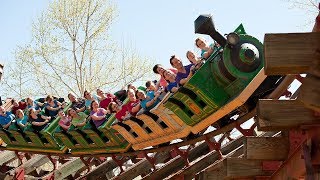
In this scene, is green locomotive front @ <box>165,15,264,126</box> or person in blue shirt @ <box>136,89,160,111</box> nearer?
green locomotive front @ <box>165,15,264,126</box>

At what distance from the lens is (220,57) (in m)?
6.64

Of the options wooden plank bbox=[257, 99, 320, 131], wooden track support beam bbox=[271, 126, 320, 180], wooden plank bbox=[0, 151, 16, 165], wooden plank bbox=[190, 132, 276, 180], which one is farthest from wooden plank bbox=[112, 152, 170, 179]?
wooden plank bbox=[257, 99, 320, 131]

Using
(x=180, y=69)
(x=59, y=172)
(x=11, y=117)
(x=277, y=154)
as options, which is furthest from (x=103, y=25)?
(x=277, y=154)

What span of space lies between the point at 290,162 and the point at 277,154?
0.12m

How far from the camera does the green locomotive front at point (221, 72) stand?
253 inches

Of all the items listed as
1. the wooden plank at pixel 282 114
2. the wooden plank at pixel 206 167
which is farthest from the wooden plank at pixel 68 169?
the wooden plank at pixel 282 114

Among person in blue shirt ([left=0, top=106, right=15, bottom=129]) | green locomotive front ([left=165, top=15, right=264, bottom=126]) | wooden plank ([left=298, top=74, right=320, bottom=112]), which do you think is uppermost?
person in blue shirt ([left=0, top=106, right=15, bottom=129])

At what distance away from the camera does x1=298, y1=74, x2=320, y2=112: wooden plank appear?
252cm

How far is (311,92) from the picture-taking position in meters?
2.52

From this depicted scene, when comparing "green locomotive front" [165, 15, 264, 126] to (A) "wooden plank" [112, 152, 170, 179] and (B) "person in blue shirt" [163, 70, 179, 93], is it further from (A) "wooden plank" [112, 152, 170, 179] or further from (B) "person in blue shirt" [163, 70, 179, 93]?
(A) "wooden plank" [112, 152, 170, 179]

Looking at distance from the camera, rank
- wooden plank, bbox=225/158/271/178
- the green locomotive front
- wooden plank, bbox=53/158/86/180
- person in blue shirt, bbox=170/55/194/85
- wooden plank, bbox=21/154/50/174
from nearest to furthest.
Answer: wooden plank, bbox=225/158/271/178 < the green locomotive front < person in blue shirt, bbox=170/55/194/85 < wooden plank, bbox=53/158/86/180 < wooden plank, bbox=21/154/50/174

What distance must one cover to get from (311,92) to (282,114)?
883 mm

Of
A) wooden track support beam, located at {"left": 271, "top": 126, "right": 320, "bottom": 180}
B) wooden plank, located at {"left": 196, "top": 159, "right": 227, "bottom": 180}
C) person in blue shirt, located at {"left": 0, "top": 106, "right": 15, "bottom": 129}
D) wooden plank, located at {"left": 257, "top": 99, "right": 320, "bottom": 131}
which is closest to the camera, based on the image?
wooden track support beam, located at {"left": 271, "top": 126, "right": 320, "bottom": 180}

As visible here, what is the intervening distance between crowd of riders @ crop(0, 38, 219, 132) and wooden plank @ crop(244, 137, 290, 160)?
284 cm
